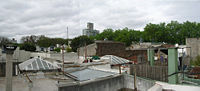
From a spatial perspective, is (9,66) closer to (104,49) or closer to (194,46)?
(104,49)

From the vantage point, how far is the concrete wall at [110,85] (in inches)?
281

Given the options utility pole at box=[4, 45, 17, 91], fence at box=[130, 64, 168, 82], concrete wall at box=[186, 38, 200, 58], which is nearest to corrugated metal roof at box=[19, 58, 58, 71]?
utility pole at box=[4, 45, 17, 91]

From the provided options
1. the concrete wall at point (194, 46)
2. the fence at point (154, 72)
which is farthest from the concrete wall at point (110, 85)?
the concrete wall at point (194, 46)

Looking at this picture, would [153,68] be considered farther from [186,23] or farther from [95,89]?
[186,23]

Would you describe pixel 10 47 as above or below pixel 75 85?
above

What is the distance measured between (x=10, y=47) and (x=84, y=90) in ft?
13.1

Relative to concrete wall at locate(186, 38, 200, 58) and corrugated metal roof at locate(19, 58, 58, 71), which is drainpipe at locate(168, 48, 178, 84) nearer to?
corrugated metal roof at locate(19, 58, 58, 71)

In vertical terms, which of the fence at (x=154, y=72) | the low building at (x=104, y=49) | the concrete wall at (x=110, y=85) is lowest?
the concrete wall at (x=110, y=85)

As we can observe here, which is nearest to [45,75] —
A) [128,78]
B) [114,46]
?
[128,78]

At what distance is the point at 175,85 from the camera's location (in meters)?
6.41

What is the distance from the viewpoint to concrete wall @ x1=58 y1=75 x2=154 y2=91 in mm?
7137

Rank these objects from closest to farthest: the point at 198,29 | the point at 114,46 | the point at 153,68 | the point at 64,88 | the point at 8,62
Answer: the point at 8,62 < the point at 64,88 < the point at 153,68 < the point at 114,46 < the point at 198,29

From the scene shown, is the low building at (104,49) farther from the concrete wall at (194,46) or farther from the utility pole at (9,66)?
the utility pole at (9,66)

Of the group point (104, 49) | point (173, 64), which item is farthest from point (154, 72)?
point (104, 49)
